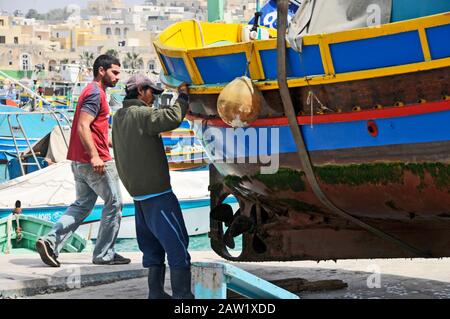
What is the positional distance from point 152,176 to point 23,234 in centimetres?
559

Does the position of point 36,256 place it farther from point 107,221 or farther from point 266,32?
point 266,32

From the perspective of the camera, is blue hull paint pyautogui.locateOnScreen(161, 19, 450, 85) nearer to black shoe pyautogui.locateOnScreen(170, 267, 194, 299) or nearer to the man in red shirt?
black shoe pyautogui.locateOnScreen(170, 267, 194, 299)

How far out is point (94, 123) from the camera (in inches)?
292

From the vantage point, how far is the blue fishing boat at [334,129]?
5.20m

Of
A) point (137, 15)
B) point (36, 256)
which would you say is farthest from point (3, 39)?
point (36, 256)

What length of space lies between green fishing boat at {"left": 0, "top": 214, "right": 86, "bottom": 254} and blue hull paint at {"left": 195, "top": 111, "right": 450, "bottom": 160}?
4694 millimetres

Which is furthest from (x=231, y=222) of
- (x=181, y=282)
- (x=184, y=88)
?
(x=181, y=282)

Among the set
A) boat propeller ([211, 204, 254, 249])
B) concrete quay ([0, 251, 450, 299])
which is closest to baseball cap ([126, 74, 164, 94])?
boat propeller ([211, 204, 254, 249])

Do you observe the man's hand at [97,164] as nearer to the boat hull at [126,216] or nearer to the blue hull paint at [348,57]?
the blue hull paint at [348,57]

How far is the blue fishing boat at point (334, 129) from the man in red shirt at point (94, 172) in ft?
3.02

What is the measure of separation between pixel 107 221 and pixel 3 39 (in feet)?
410

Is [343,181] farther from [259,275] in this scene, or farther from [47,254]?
[47,254]

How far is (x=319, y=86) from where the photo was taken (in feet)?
18.2
